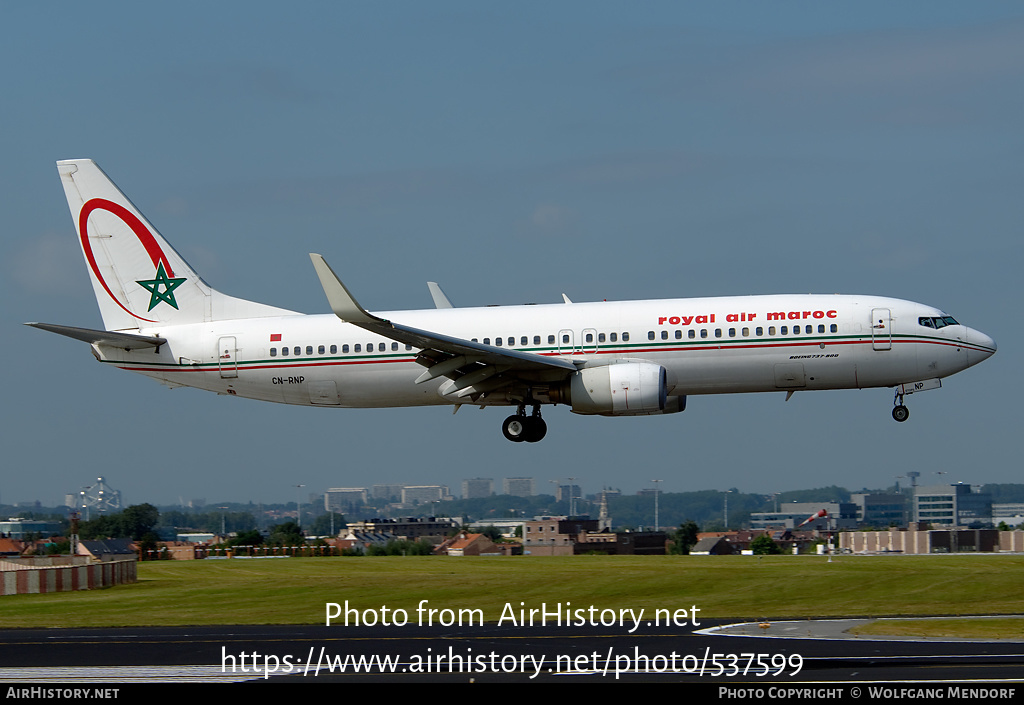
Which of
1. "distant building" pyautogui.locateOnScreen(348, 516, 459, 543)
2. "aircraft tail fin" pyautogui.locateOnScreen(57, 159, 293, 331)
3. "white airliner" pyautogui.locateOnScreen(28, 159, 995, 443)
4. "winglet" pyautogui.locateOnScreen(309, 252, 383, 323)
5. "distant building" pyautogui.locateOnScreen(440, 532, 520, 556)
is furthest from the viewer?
"distant building" pyautogui.locateOnScreen(348, 516, 459, 543)

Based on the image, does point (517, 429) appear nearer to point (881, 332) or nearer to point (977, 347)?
point (881, 332)

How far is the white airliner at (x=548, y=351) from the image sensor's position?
41750 millimetres

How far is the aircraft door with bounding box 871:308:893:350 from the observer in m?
41.9

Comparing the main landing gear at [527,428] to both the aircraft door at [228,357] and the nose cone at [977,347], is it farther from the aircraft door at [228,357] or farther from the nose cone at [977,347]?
the nose cone at [977,347]

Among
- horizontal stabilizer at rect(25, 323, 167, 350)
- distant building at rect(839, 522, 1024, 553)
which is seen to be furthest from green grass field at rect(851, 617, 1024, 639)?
distant building at rect(839, 522, 1024, 553)

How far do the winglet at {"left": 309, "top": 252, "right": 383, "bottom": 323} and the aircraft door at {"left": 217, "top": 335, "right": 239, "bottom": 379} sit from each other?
8806 mm

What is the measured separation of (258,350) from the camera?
150 feet


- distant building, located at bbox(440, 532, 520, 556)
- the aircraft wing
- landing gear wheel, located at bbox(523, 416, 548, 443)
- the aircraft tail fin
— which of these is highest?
the aircraft tail fin

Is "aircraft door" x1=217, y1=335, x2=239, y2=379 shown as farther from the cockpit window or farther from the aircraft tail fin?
the cockpit window

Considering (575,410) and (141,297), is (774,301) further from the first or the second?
(141,297)

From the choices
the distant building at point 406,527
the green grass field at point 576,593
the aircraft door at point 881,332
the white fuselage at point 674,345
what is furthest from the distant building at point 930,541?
the distant building at point 406,527

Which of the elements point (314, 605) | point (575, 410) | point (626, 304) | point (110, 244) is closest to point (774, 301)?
point (626, 304)

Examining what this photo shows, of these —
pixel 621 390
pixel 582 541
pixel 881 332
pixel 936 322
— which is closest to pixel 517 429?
pixel 621 390
